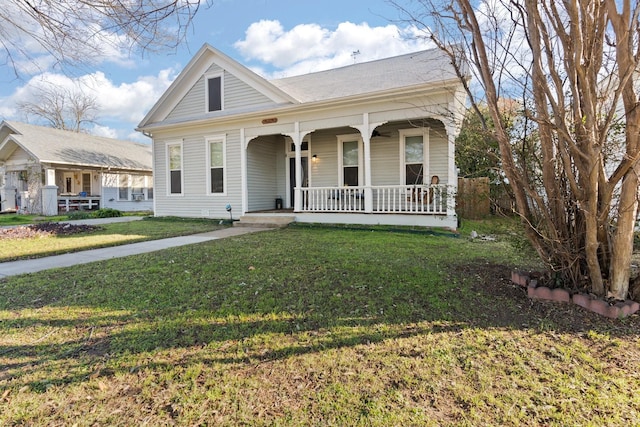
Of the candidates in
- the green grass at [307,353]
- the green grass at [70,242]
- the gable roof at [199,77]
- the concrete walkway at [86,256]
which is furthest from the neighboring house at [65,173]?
the green grass at [307,353]

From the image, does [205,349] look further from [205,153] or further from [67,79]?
[205,153]

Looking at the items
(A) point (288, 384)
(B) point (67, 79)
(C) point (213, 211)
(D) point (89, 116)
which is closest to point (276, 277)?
(A) point (288, 384)

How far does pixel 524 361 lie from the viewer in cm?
240

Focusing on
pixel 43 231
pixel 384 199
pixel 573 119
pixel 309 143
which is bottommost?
pixel 43 231

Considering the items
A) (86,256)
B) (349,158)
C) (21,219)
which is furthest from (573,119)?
(21,219)

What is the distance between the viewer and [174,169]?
13.3 m

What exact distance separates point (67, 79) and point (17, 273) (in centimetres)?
289

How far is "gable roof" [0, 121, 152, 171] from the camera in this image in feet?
57.4

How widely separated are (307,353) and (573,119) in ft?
11.2

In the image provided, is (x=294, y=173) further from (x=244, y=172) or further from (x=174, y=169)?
(x=174, y=169)

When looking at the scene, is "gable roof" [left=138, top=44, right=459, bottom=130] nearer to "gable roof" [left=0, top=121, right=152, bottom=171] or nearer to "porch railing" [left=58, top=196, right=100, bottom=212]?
"gable roof" [left=0, top=121, right=152, bottom=171]

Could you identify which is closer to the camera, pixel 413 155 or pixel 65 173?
pixel 413 155

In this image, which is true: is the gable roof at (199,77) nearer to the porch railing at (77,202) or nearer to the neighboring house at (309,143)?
the neighboring house at (309,143)

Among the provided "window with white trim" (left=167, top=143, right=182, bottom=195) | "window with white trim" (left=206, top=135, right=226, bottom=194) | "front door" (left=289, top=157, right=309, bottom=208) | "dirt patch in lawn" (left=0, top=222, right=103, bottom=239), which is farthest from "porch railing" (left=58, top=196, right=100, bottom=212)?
"front door" (left=289, top=157, right=309, bottom=208)
